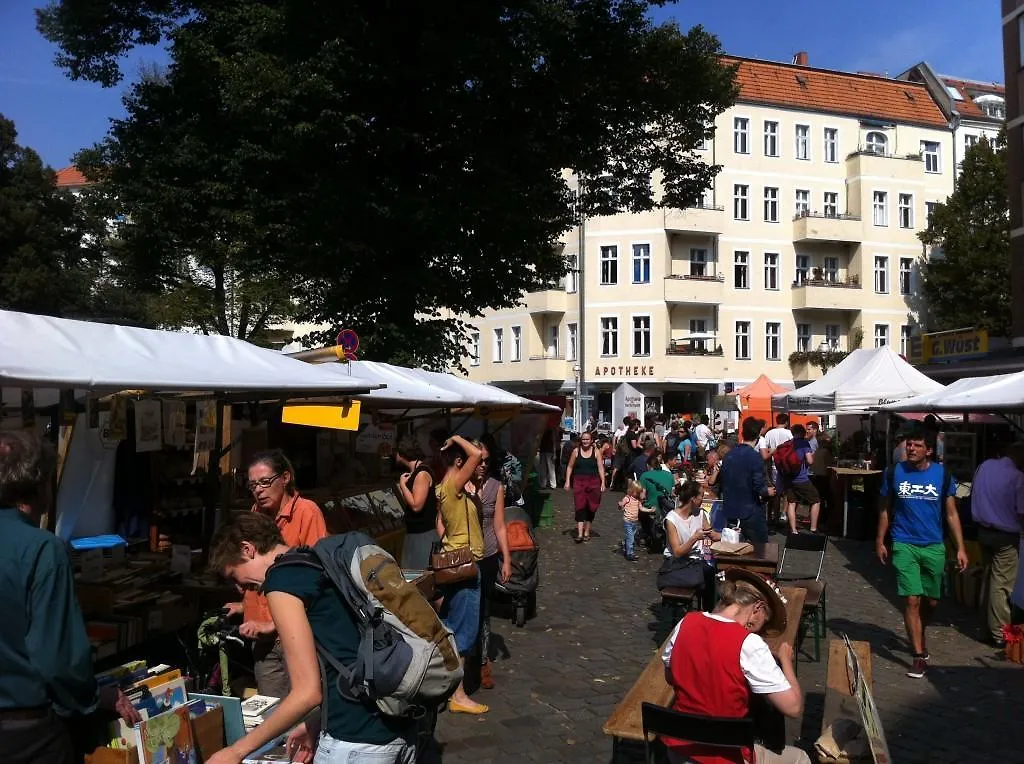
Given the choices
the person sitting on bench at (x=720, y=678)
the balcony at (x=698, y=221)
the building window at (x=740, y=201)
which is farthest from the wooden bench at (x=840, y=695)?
the building window at (x=740, y=201)

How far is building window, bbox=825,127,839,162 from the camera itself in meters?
43.8

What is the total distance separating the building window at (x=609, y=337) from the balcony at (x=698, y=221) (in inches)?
189

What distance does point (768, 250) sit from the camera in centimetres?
4278

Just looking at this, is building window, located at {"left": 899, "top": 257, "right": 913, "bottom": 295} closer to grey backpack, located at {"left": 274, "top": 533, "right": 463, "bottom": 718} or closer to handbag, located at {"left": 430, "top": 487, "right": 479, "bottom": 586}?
handbag, located at {"left": 430, "top": 487, "right": 479, "bottom": 586}

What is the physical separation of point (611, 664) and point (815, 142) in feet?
135

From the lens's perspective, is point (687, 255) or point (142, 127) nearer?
point (142, 127)

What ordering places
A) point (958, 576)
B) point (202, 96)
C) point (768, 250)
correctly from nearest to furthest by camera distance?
point (958, 576) < point (202, 96) < point (768, 250)

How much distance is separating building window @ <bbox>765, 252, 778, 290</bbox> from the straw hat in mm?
40190

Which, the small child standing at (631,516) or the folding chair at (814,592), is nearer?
the folding chair at (814,592)

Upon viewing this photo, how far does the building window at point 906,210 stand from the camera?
43.9 m

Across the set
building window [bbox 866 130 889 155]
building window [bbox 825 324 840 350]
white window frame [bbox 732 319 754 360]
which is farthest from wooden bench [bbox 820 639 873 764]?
building window [bbox 866 130 889 155]

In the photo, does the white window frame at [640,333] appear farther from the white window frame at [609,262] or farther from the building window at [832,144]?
the building window at [832,144]

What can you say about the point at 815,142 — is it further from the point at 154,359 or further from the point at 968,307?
the point at 154,359

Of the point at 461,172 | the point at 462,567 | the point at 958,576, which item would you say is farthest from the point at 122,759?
the point at 461,172
